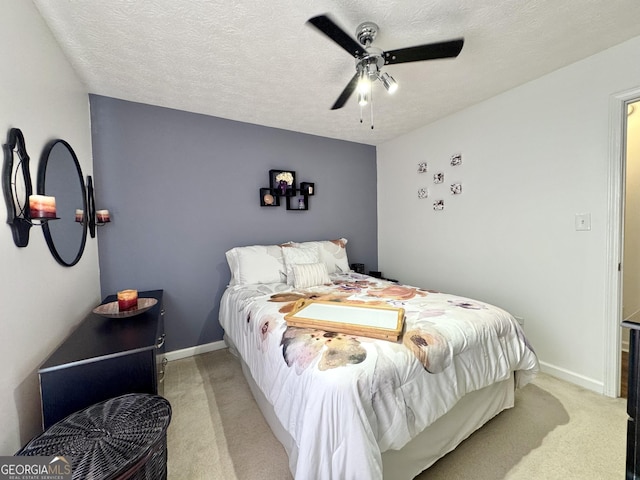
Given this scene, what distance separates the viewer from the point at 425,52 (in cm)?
152

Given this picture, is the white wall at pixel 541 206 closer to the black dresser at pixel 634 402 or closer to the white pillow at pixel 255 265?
the black dresser at pixel 634 402

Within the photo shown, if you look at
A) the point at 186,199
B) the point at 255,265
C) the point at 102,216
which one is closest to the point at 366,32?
the point at 255,265

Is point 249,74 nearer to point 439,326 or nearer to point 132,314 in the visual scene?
point 132,314

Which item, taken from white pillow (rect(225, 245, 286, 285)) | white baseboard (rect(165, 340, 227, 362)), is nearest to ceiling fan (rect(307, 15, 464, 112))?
white pillow (rect(225, 245, 286, 285))

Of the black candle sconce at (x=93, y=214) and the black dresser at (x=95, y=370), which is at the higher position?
the black candle sconce at (x=93, y=214)

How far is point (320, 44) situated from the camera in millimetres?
1741

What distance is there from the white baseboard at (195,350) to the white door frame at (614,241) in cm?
333

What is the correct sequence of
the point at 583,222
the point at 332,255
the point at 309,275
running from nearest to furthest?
the point at 583,222 → the point at 309,275 → the point at 332,255

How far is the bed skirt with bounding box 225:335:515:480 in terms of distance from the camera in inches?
49.1

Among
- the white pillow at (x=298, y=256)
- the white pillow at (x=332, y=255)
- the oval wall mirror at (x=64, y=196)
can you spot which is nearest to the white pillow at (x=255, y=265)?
the white pillow at (x=298, y=256)

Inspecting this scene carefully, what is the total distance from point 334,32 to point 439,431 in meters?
2.14

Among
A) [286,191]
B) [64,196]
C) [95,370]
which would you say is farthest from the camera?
[286,191]

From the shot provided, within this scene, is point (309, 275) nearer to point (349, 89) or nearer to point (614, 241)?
point (349, 89)

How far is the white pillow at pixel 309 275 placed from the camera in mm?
2488
